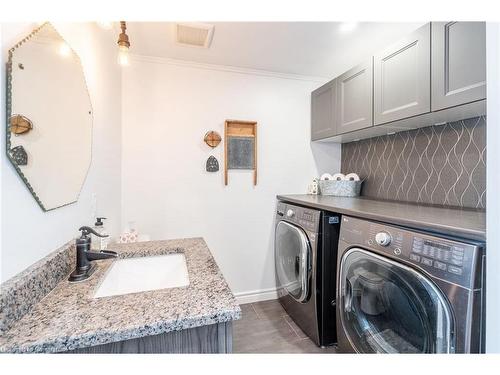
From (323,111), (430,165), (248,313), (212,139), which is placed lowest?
(248,313)

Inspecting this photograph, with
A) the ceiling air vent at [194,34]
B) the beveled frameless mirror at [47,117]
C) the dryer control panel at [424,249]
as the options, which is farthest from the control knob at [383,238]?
the ceiling air vent at [194,34]

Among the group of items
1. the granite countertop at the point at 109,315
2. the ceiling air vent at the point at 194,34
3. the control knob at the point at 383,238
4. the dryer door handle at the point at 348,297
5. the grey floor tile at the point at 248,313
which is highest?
the ceiling air vent at the point at 194,34

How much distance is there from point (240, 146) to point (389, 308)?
1743 millimetres

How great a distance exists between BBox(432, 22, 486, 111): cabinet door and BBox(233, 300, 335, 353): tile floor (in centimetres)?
183

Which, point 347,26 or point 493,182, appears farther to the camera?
point 347,26

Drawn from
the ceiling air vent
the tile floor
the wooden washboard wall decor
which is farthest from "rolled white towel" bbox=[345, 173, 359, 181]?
the ceiling air vent

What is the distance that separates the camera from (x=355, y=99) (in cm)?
182

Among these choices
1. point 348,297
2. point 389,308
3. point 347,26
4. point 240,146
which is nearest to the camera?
point 389,308

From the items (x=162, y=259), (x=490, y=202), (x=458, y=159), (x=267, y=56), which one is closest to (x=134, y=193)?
(x=162, y=259)

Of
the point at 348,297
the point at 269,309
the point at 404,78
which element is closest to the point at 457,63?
the point at 404,78

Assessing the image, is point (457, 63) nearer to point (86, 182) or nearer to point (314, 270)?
point (314, 270)

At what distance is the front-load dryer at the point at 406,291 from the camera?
2.61 ft

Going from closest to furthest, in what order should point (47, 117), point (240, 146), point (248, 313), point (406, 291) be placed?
point (47, 117) < point (406, 291) < point (248, 313) < point (240, 146)

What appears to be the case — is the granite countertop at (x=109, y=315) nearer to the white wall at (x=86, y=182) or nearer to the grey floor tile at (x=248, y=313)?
the white wall at (x=86, y=182)
